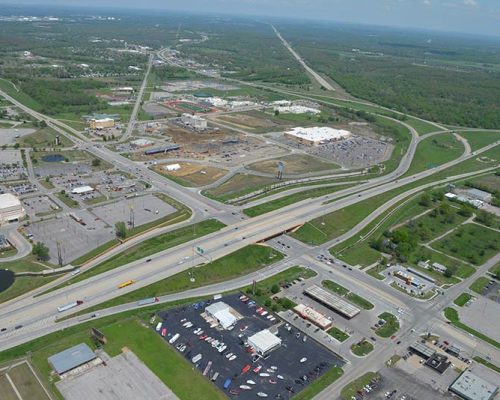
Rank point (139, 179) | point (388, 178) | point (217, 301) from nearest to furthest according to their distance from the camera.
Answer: point (217, 301) < point (139, 179) < point (388, 178)

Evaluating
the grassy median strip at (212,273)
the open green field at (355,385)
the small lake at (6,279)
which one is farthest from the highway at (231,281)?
the small lake at (6,279)

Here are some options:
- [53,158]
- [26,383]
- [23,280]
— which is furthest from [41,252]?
[53,158]

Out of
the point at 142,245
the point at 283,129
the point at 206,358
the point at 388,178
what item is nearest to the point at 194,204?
the point at 142,245

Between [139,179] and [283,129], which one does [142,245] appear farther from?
[283,129]

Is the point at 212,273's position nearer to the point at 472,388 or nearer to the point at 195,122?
the point at 472,388

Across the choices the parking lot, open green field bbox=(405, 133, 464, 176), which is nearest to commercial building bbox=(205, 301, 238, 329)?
the parking lot
